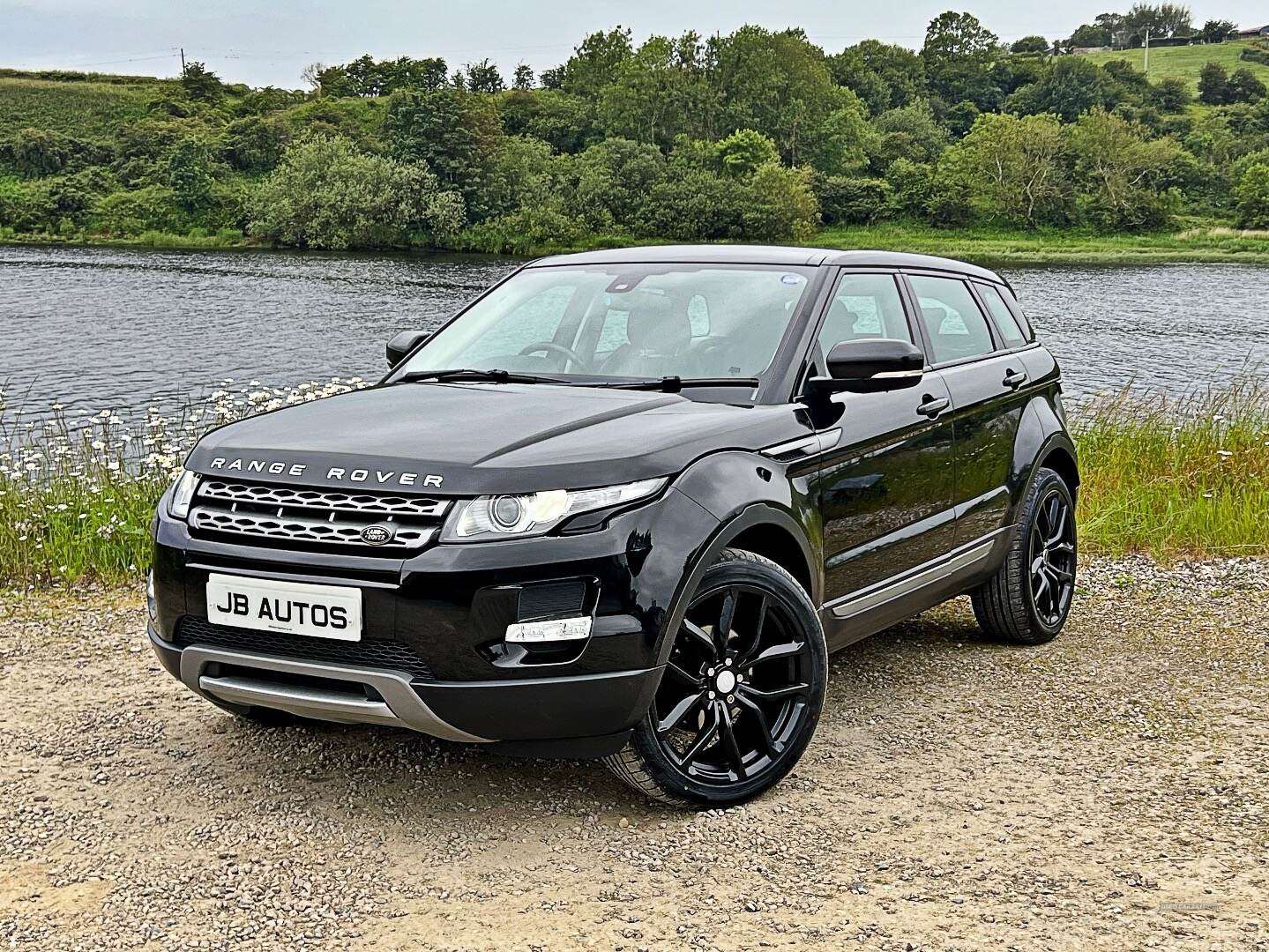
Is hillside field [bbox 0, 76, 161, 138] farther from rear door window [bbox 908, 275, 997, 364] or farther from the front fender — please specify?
the front fender

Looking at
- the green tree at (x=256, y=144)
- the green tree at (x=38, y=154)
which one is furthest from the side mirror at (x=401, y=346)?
the green tree at (x=38, y=154)

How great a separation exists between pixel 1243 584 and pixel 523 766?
16.4 ft

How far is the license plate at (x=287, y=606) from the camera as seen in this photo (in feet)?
11.9

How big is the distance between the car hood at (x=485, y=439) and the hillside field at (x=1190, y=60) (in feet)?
575

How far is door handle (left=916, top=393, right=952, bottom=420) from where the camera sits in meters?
5.18

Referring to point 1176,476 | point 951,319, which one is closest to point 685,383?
point 951,319

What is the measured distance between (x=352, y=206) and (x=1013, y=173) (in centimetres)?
4727

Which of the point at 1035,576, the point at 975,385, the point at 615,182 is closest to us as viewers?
the point at 975,385

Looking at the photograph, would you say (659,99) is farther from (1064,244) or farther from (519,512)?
(519,512)

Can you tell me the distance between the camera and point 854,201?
98.4 m

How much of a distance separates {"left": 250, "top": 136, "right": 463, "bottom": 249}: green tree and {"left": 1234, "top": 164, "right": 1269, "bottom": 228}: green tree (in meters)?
52.1

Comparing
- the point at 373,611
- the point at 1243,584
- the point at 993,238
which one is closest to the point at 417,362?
the point at 373,611

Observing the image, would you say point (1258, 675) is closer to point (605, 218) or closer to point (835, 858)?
point (835, 858)

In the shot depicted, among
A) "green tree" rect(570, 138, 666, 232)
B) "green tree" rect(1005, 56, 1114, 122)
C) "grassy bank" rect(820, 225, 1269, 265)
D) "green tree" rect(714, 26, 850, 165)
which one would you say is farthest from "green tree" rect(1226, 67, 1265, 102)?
"green tree" rect(570, 138, 666, 232)
